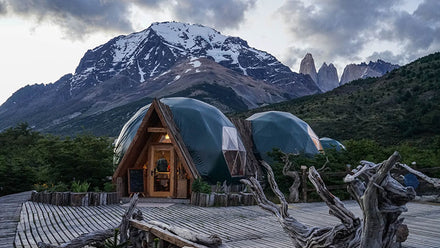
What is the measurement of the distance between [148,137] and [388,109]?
4275cm

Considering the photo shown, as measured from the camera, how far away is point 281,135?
1980cm

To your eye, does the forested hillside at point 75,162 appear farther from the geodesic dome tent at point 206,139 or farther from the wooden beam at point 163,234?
the wooden beam at point 163,234

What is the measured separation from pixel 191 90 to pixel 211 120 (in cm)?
9235

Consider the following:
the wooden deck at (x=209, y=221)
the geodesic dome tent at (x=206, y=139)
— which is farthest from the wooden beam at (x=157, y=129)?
the wooden deck at (x=209, y=221)

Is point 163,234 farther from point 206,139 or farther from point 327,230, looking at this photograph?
point 206,139

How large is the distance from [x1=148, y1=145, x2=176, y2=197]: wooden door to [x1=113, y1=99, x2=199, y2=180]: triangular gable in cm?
68

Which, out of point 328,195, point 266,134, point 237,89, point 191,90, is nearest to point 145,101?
point 191,90

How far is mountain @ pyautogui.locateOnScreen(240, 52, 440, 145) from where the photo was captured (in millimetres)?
39156

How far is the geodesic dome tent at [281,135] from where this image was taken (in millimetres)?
19328

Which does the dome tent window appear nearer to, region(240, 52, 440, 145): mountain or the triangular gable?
the triangular gable

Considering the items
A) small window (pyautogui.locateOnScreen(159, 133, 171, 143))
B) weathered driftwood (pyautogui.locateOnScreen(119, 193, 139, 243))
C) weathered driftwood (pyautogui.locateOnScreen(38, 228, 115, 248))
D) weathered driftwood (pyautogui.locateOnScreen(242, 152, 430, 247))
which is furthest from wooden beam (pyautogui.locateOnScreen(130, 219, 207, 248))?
small window (pyautogui.locateOnScreen(159, 133, 171, 143))

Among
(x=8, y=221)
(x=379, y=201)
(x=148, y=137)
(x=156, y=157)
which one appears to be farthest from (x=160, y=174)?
(x=379, y=201)

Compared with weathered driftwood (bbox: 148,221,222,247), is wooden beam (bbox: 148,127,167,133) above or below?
above

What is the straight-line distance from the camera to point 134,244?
24.3 ft
